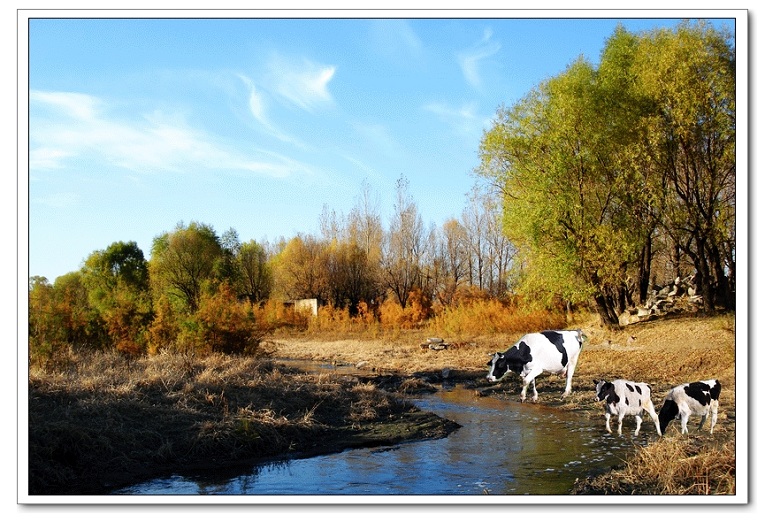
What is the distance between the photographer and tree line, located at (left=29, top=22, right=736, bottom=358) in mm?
10953

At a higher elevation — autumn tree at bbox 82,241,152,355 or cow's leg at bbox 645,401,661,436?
autumn tree at bbox 82,241,152,355

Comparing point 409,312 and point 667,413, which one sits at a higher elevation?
point 409,312

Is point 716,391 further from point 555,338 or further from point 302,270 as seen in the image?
point 302,270

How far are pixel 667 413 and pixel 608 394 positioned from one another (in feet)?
2.58

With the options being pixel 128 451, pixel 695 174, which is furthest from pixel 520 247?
pixel 128 451

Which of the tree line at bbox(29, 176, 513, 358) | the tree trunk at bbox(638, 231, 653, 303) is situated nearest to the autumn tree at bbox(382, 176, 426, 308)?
the tree line at bbox(29, 176, 513, 358)

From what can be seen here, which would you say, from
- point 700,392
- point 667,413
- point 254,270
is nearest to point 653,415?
point 667,413

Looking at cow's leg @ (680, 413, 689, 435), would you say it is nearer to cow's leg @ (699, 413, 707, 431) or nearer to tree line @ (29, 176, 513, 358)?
cow's leg @ (699, 413, 707, 431)

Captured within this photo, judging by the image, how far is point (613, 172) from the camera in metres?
12.1

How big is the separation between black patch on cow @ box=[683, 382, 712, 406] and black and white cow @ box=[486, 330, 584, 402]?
6.63ft
